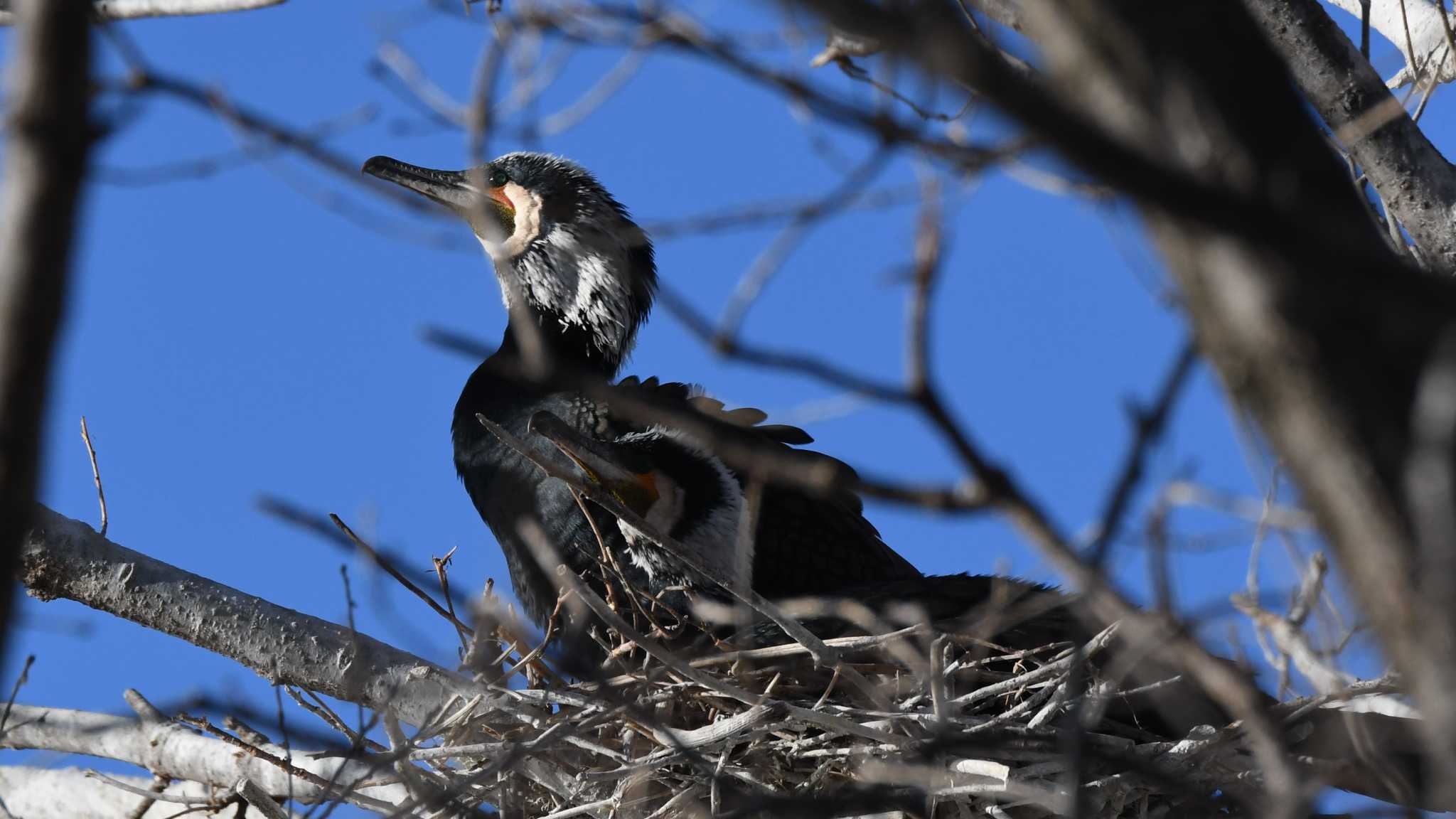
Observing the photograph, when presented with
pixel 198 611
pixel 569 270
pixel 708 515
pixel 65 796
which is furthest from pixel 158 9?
pixel 65 796

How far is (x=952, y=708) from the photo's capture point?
2975 mm

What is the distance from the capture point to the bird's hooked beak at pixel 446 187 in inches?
206

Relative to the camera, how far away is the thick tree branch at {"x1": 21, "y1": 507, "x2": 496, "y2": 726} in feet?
11.9

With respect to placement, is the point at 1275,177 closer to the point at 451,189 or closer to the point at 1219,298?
the point at 1219,298

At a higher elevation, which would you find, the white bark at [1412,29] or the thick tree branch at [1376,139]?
the white bark at [1412,29]

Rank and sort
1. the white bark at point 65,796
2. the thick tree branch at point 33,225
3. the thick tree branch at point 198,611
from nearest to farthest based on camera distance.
Result: the thick tree branch at point 33,225
the thick tree branch at point 198,611
the white bark at point 65,796

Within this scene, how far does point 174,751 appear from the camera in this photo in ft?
13.2

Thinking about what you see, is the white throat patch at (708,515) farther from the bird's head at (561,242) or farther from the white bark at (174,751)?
the white bark at (174,751)

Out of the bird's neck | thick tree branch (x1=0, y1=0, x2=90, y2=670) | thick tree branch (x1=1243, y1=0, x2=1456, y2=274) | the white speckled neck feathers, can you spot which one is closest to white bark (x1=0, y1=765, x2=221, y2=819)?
the bird's neck

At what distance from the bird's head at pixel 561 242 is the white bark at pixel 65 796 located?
1.91 meters

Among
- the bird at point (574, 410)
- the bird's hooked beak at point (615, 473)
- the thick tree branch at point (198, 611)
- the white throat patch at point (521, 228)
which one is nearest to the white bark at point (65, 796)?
the thick tree branch at point (198, 611)

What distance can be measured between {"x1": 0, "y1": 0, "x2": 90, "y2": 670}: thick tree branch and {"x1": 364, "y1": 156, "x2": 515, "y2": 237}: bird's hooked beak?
3986 millimetres

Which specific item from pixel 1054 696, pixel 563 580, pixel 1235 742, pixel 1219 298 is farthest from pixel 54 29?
pixel 1235 742

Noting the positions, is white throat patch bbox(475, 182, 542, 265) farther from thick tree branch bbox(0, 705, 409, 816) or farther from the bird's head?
thick tree branch bbox(0, 705, 409, 816)
